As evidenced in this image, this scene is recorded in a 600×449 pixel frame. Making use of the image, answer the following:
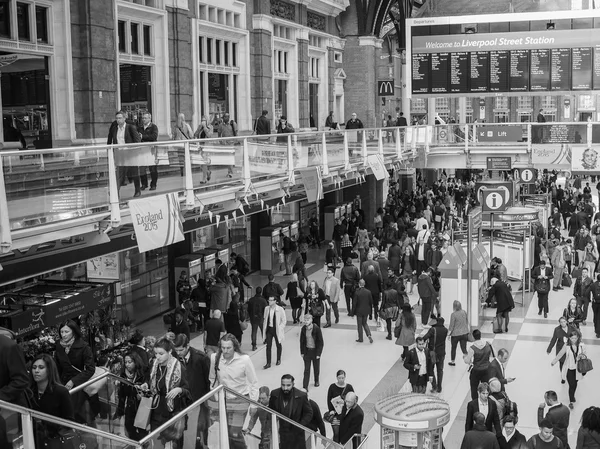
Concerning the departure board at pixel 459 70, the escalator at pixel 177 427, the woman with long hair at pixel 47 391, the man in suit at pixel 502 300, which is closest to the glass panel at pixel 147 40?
the man in suit at pixel 502 300

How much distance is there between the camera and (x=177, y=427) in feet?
20.1

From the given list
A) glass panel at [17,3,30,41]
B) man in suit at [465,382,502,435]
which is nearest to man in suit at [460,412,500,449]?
man in suit at [465,382,502,435]

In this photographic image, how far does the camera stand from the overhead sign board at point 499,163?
94.3 feet

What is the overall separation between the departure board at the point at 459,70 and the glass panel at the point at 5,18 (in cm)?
1843

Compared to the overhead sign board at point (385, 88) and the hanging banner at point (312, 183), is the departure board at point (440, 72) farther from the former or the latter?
the hanging banner at point (312, 183)

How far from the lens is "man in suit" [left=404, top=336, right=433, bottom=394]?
1246 cm

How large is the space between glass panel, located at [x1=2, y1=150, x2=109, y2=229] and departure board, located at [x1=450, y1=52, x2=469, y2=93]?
21875 millimetres

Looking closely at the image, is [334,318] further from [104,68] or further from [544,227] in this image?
[544,227]

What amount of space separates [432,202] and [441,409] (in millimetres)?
27160

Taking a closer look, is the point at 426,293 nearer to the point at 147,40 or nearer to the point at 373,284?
the point at 373,284

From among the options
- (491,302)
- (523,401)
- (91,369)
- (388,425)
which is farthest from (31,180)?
(491,302)

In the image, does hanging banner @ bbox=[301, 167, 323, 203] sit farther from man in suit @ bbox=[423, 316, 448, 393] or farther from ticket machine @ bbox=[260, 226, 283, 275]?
ticket machine @ bbox=[260, 226, 283, 275]

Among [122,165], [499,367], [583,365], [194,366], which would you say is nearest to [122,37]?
[122,165]

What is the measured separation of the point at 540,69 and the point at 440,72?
3523 millimetres
